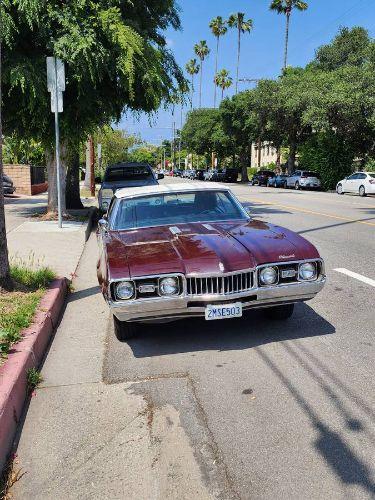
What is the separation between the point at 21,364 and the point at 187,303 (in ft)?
4.68

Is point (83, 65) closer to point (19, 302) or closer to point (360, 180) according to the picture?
point (19, 302)

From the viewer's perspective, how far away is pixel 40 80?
1126 cm

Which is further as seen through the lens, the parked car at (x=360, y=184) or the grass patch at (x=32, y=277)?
the parked car at (x=360, y=184)

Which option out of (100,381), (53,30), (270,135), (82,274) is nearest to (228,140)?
(270,135)

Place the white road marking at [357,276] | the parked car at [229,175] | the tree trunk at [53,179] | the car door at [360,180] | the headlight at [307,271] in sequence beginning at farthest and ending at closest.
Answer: the parked car at [229,175] < the car door at [360,180] < the tree trunk at [53,179] < the white road marking at [357,276] < the headlight at [307,271]

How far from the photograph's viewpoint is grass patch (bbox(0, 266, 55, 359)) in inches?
177

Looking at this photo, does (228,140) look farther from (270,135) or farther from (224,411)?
(224,411)

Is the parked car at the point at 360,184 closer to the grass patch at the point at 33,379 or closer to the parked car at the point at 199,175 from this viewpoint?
the grass patch at the point at 33,379

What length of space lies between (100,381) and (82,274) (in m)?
4.15

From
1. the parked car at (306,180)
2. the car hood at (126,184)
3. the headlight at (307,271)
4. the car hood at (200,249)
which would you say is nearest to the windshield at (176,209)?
the car hood at (200,249)

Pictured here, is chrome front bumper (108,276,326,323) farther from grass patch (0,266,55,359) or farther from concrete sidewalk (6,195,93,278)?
concrete sidewalk (6,195,93,278)

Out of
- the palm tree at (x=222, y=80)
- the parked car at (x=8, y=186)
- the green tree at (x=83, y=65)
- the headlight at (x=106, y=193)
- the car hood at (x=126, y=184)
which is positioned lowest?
the parked car at (x=8, y=186)

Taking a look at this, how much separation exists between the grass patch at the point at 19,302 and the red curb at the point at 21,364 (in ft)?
0.22

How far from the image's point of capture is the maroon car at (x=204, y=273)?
14.3 feet
